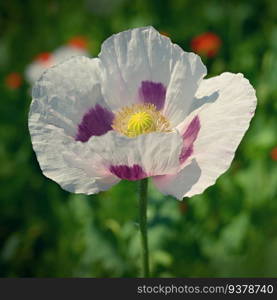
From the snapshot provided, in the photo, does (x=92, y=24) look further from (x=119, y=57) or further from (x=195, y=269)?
(x=119, y=57)

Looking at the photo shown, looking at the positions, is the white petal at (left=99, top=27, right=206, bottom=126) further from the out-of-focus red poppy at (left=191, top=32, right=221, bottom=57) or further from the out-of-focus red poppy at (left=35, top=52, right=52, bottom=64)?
the out-of-focus red poppy at (left=35, top=52, right=52, bottom=64)

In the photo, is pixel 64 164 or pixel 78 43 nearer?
pixel 64 164

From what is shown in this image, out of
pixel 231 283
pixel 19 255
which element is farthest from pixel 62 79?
pixel 19 255

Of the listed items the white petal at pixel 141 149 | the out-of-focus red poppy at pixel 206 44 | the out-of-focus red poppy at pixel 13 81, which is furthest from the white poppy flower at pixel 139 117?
the out-of-focus red poppy at pixel 13 81

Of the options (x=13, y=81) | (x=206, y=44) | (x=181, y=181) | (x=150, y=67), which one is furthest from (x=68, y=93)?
(x=13, y=81)

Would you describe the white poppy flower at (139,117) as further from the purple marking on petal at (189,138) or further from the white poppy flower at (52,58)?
the white poppy flower at (52,58)

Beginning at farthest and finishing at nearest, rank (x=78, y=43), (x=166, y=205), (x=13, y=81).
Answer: (x=78, y=43)
(x=13, y=81)
(x=166, y=205)

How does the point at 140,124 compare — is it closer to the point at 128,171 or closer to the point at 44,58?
the point at 128,171
